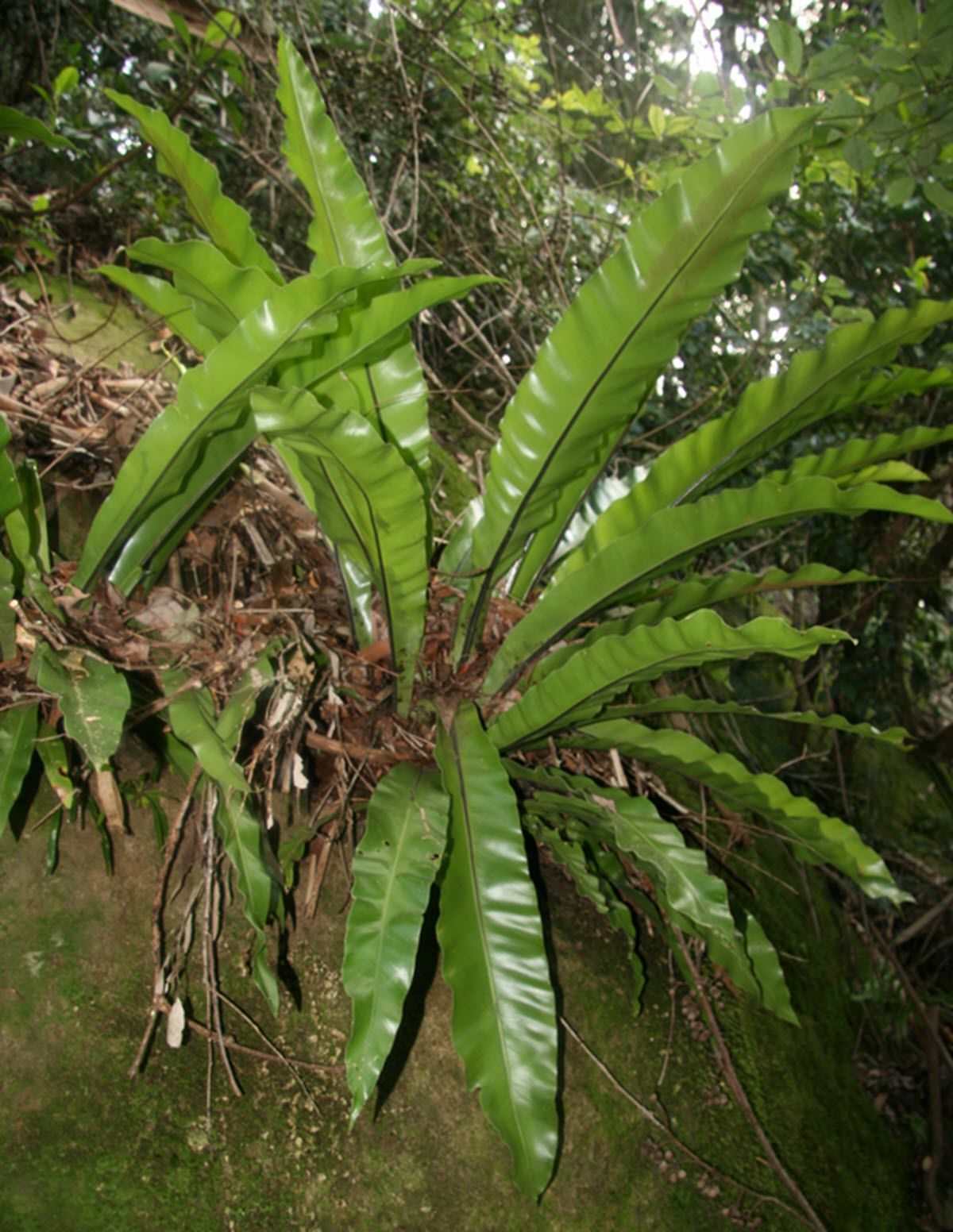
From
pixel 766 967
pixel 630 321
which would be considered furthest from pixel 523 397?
pixel 766 967

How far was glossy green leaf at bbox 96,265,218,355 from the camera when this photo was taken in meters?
1.17

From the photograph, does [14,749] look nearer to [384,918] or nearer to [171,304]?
[384,918]

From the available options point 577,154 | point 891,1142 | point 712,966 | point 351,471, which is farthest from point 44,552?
point 577,154

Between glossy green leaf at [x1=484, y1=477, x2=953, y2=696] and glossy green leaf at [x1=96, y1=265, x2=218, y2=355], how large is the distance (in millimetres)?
641

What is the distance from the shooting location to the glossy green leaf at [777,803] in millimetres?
1154

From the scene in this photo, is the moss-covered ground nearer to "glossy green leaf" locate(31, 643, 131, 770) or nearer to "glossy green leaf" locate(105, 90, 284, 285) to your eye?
"glossy green leaf" locate(31, 643, 131, 770)

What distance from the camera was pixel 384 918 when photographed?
959mm

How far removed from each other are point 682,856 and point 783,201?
327 cm

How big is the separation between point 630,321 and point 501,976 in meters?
0.85

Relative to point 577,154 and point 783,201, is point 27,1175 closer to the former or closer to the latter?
point 577,154

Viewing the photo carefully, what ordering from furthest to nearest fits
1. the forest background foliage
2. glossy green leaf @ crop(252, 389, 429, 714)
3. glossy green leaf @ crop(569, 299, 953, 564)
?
glossy green leaf @ crop(569, 299, 953, 564) < the forest background foliage < glossy green leaf @ crop(252, 389, 429, 714)

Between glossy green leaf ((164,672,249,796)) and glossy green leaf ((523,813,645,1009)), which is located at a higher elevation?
glossy green leaf ((164,672,249,796))

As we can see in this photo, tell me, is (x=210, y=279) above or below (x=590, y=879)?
above

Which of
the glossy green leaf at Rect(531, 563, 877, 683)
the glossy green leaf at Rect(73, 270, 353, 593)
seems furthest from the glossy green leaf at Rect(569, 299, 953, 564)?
the glossy green leaf at Rect(73, 270, 353, 593)
